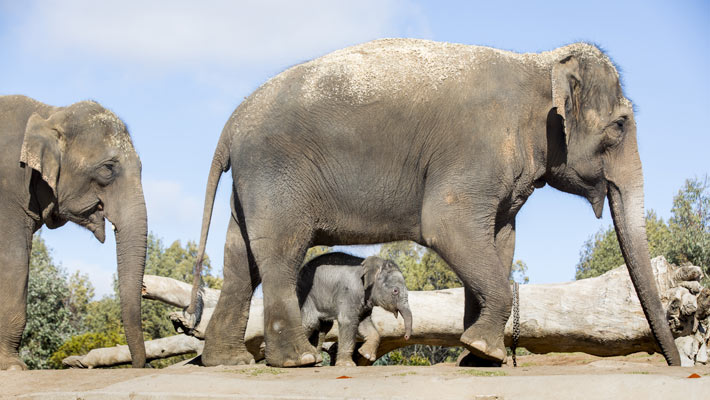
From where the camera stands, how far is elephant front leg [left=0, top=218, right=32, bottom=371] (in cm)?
809

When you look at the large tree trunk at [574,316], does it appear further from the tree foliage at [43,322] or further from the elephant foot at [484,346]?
the tree foliage at [43,322]

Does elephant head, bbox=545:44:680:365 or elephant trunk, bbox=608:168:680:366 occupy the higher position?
elephant head, bbox=545:44:680:365

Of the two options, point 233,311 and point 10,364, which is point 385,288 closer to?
point 233,311

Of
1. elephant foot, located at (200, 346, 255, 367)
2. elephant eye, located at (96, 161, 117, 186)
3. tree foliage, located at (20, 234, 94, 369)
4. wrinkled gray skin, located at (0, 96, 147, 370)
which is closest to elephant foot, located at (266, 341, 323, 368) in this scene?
elephant foot, located at (200, 346, 255, 367)

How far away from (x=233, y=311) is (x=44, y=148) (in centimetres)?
238

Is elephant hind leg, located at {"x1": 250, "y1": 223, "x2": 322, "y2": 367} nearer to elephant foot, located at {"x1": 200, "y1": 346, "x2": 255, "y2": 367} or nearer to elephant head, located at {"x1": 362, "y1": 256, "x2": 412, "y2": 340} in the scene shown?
elephant foot, located at {"x1": 200, "y1": 346, "x2": 255, "y2": 367}

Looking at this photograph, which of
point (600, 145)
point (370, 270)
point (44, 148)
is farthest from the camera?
point (370, 270)

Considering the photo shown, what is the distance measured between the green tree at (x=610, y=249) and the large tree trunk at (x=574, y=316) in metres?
16.1

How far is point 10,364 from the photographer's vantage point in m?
7.98

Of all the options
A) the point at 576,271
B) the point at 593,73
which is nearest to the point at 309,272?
the point at 593,73

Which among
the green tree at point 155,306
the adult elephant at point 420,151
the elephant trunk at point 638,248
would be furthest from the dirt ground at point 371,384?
the green tree at point 155,306

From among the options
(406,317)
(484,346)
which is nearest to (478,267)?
(484,346)

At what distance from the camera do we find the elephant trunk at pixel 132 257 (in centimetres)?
794

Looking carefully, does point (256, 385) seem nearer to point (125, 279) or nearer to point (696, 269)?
point (125, 279)
